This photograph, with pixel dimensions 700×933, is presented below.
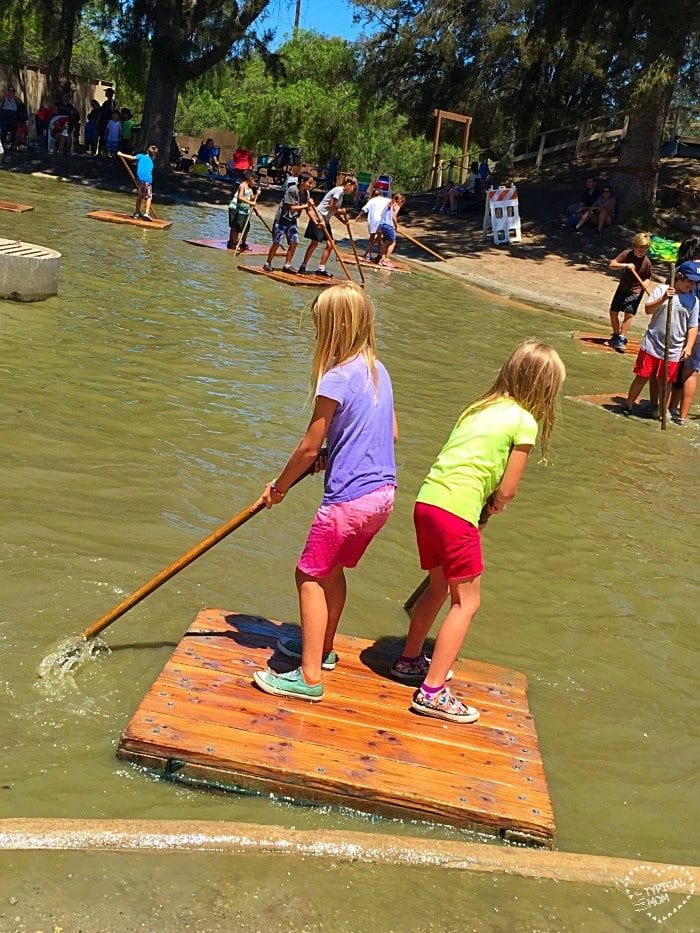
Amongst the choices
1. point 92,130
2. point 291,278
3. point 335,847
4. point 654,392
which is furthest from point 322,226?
point 92,130

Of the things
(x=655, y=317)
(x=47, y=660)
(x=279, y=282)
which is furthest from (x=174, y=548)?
(x=279, y=282)

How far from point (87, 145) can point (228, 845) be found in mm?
31506

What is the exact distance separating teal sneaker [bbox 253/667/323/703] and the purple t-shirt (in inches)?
28.4

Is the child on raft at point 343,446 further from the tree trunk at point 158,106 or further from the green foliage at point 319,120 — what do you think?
the green foliage at point 319,120

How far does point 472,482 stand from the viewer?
11.9ft

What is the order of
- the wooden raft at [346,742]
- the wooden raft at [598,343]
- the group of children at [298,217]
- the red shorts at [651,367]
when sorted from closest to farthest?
the wooden raft at [346,742]
the red shorts at [651,367]
the wooden raft at [598,343]
the group of children at [298,217]

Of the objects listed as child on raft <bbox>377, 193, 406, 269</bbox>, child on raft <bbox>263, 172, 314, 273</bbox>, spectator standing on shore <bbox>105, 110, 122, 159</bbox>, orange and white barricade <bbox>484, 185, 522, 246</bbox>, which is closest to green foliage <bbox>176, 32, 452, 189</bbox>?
spectator standing on shore <bbox>105, 110, 122, 159</bbox>

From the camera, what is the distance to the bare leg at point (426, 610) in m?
3.84

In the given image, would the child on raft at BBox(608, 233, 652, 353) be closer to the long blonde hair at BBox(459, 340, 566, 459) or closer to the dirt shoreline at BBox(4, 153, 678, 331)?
the dirt shoreline at BBox(4, 153, 678, 331)

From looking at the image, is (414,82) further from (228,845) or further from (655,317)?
(228,845)

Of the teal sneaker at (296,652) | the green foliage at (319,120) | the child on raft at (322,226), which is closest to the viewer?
the teal sneaker at (296,652)

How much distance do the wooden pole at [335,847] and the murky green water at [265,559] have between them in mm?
66

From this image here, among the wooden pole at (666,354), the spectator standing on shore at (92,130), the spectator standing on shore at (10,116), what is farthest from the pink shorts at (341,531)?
the spectator standing on shore at (92,130)

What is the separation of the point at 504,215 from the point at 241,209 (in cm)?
890
